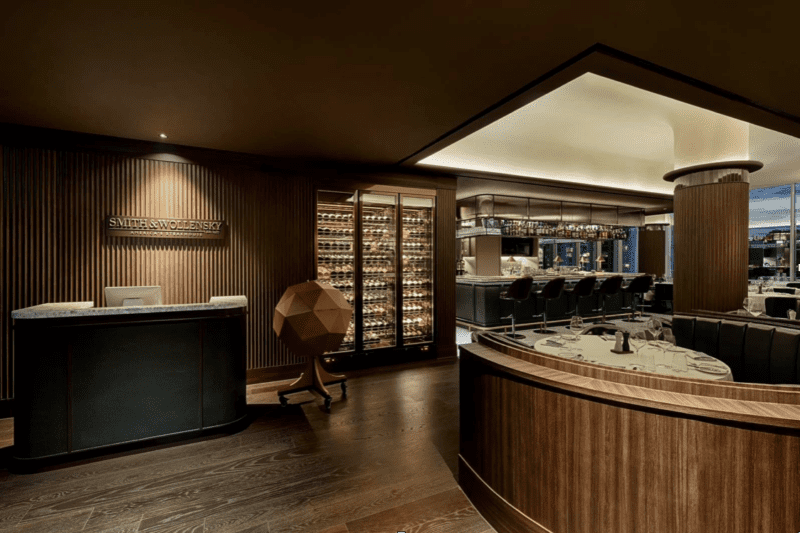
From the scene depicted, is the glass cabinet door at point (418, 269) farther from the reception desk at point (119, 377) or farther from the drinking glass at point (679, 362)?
the drinking glass at point (679, 362)

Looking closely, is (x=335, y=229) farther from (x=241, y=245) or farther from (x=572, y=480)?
(x=572, y=480)

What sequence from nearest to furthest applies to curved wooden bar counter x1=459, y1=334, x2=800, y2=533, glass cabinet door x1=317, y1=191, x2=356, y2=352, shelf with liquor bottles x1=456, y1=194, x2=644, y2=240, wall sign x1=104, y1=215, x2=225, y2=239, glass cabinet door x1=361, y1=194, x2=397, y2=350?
1. curved wooden bar counter x1=459, y1=334, x2=800, y2=533
2. wall sign x1=104, y1=215, x2=225, y2=239
3. glass cabinet door x1=317, y1=191, x2=356, y2=352
4. glass cabinet door x1=361, y1=194, x2=397, y2=350
5. shelf with liquor bottles x1=456, y1=194, x2=644, y2=240

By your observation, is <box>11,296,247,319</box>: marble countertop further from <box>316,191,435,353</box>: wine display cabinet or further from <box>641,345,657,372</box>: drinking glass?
<box>641,345,657,372</box>: drinking glass

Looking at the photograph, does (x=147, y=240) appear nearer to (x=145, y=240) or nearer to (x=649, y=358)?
(x=145, y=240)

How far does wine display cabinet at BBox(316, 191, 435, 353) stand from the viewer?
5266mm

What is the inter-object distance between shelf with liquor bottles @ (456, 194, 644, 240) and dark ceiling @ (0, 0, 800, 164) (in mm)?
4892

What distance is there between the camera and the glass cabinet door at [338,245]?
5223 mm

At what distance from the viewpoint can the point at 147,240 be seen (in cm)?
429

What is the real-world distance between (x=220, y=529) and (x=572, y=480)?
6.50 ft

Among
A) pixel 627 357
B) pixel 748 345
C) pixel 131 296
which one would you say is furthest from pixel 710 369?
pixel 131 296

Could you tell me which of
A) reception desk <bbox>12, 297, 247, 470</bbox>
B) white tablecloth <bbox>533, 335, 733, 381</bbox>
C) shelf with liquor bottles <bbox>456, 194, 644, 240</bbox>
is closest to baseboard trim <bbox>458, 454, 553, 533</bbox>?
white tablecloth <bbox>533, 335, 733, 381</bbox>

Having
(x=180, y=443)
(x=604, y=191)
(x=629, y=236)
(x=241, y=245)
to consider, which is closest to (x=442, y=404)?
(x=180, y=443)

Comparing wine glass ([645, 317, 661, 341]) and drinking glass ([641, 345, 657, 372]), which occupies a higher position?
wine glass ([645, 317, 661, 341])

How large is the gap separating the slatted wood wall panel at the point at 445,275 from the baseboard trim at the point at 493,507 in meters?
3.39
